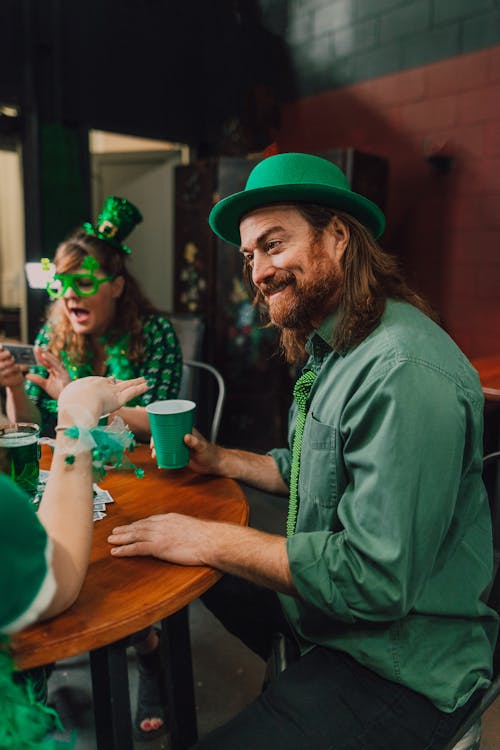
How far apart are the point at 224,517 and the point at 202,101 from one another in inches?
182

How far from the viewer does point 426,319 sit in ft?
4.00

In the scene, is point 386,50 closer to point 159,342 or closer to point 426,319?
point 159,342

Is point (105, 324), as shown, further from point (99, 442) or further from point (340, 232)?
point (99, 442)

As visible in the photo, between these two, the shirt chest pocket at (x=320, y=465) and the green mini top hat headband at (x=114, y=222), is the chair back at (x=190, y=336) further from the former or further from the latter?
the shirt chest pocket at (x=320, y=465)

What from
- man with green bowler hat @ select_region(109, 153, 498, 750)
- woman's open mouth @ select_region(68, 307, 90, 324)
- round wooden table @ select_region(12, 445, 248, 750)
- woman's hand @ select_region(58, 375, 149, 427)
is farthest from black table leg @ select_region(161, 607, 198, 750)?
woman's open mouth @ select_region(68, 307, 90, 324)

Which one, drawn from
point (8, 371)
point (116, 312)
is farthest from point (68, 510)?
point (116, 312)

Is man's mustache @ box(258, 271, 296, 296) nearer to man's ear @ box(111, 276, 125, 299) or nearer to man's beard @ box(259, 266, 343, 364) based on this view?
man's beard @ box(259, 266, 343, 364)

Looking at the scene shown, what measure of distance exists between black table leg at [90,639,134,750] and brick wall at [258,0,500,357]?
3.08m

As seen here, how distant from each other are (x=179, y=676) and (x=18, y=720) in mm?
663

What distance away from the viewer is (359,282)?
1.27 meters

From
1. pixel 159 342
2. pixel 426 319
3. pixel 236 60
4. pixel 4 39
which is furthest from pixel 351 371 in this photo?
pixel 236 60

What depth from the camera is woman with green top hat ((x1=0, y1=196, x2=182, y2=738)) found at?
2086 millimetres

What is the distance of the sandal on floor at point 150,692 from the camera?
1.83 metres

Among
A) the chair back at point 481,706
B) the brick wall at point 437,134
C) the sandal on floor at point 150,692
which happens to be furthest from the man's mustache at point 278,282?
the brick wall at point 437,134
